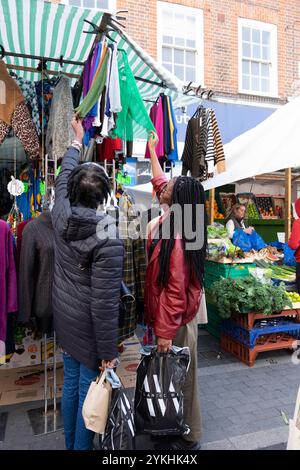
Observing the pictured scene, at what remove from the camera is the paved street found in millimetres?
2863

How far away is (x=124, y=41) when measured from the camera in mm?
3613

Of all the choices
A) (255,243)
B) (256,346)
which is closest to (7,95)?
(256,346)

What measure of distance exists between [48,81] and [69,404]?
3368 millimetres

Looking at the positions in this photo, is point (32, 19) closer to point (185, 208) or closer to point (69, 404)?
point (185, 208)

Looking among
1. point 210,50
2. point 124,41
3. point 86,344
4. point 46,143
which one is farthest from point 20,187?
point 210,50

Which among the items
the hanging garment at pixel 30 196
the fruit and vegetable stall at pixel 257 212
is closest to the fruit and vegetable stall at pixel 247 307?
the hanging garment at pixel 30 196

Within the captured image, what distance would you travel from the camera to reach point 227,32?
952cm

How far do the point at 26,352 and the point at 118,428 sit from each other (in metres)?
1.76

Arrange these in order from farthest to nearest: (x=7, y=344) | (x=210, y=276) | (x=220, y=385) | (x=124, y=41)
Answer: (x=210, y=276)
(x=220, y=385)
(x=124, y=41)
(x=7, y=344)

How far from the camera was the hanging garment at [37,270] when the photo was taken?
2875 mm

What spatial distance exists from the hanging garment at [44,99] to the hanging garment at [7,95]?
32 centimetres

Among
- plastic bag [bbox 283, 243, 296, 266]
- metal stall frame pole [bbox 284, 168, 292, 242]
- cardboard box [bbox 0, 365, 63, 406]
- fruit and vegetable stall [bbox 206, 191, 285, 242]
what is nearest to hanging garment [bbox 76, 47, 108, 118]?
cardboard box [bbox 0, 365, 63, 406]

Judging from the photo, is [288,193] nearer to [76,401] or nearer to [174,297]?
[174,297]

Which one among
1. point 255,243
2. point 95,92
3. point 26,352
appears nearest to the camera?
point 95,92
